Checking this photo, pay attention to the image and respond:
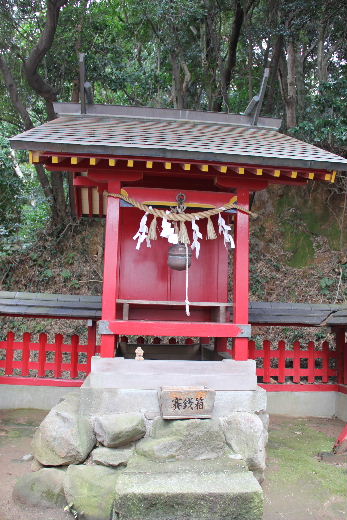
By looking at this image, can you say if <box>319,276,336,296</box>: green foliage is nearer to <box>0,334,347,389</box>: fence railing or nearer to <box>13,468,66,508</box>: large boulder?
<box>0,334,347,389</box>: fence railing

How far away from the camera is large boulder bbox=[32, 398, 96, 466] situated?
4336 mm

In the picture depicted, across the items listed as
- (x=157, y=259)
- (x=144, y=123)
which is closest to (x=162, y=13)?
(x=144, y=123)

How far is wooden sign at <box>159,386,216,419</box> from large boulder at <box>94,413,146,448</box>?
29 cm

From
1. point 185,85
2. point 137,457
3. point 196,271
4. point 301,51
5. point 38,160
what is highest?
point 301,51

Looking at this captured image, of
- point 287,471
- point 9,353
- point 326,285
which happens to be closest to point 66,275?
point 9,353

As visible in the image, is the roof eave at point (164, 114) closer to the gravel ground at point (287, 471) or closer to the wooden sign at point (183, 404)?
the wooden sign at point (183, 404)

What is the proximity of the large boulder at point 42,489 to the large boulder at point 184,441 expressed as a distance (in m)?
0.81

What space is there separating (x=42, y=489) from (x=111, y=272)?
2290 millimetres

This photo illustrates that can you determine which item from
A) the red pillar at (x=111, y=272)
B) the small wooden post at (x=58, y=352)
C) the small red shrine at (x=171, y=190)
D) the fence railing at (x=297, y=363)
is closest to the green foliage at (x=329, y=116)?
the small red shrine at (x=171, y=190)

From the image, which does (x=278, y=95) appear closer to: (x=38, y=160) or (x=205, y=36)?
(x=205, y=36)

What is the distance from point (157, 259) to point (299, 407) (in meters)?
3.63

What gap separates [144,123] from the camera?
6.69 metres

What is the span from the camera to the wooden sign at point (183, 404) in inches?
178

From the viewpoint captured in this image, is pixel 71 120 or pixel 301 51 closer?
pixel 71 120
